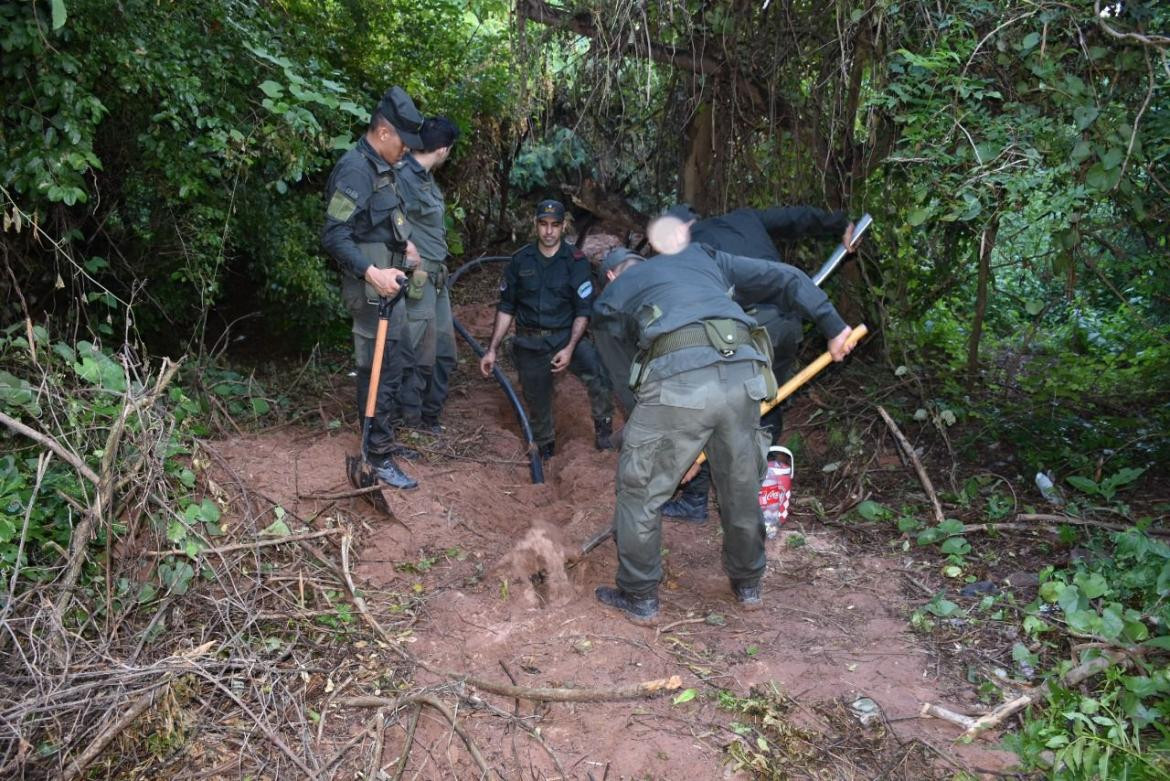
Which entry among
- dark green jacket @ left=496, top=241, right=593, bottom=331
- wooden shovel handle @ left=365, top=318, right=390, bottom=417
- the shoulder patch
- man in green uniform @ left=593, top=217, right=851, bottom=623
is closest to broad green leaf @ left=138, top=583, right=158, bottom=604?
wooden shovel handle @ left=365, top=318, right=390, bottom=417

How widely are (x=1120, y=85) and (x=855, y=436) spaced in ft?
7.95

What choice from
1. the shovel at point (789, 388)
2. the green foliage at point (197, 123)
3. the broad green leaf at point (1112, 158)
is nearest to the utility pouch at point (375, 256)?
the green foliage at point (197, 123)

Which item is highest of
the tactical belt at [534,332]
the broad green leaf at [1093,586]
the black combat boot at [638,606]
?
the tactical belt at [534,332]

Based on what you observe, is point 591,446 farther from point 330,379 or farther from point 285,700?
point 285,700

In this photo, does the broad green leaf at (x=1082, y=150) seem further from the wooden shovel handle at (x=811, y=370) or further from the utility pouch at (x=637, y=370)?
the utility pouch at (x=637, y=370)

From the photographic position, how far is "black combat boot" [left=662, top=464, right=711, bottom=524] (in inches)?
208

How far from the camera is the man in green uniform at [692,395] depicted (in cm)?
387

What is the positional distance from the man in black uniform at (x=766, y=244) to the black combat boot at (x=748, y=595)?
2.91ft

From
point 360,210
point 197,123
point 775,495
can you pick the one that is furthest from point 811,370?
point 197,123

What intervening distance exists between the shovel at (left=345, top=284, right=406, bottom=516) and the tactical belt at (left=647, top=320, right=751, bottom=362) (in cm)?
175

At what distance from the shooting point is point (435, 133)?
18.0 feet

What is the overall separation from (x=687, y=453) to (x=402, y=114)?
2585 mm

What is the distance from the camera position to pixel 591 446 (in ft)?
21.5

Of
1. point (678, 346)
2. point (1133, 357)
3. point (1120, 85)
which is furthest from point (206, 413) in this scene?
point (1133, 357)
